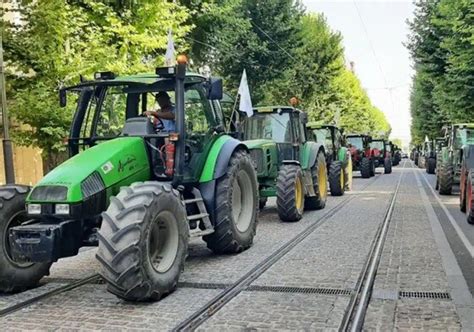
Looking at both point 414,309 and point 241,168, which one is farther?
point 241,168

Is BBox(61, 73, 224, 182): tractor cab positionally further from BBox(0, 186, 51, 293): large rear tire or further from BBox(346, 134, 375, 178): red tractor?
BBox(346, 134, 375, 178): red tractor

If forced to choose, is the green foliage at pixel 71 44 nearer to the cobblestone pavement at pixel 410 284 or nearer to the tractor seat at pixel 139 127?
the tractor seat at pixel 139 127

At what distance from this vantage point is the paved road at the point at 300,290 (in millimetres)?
5160

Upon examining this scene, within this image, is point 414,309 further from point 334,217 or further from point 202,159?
point 334,217

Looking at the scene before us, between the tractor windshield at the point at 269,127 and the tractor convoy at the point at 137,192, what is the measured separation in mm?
3990

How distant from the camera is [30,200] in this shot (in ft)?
19.2

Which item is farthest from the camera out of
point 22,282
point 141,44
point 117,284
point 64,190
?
point 141,44

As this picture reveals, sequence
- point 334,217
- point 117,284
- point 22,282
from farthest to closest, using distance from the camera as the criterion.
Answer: point 334,217
point 22,282
point 117,284

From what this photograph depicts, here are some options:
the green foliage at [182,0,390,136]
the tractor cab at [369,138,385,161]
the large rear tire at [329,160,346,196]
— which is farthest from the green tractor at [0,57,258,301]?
the tractor cab at [369,138,385,161]

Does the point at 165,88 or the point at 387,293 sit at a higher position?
the point at 165,88

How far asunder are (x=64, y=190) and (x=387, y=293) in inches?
138

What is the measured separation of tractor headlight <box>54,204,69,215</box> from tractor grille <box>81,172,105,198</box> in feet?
0.72

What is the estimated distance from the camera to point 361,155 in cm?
2908

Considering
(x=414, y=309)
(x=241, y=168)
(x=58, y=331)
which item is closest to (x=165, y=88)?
(x=241, y=168)
